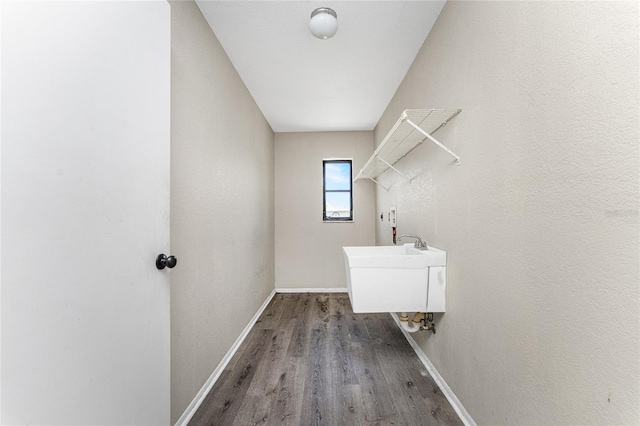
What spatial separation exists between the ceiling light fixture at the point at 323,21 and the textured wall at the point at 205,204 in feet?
2.29

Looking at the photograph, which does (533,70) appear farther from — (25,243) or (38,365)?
(38,365)

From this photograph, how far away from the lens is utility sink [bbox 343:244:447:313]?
1.75 meters

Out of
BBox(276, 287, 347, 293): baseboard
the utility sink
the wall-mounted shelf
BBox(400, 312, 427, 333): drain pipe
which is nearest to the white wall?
BBox(276, 287, 347, 293): baseboard

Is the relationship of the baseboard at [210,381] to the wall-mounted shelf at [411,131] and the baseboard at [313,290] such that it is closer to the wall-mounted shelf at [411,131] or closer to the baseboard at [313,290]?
the baseboard at [313,290]

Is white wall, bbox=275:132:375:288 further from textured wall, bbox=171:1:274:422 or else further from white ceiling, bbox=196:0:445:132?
textured wall, bbox=171:1:274:422

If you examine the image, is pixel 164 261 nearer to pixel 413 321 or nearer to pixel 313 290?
pixel 413 321

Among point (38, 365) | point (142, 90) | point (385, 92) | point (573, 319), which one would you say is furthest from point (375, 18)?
point (38, 365)

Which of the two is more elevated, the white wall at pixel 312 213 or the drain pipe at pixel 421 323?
the white wall at pixel 312 213

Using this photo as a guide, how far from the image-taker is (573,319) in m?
0.84

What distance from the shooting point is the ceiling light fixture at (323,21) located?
168cm

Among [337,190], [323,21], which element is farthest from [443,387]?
[337,190]

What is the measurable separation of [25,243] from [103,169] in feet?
0.90

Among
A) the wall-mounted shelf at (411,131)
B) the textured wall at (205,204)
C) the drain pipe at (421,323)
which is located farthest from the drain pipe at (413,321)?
the textured wall at (205,204)

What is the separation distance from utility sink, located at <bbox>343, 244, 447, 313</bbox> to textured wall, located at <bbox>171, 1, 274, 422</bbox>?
943 mm
